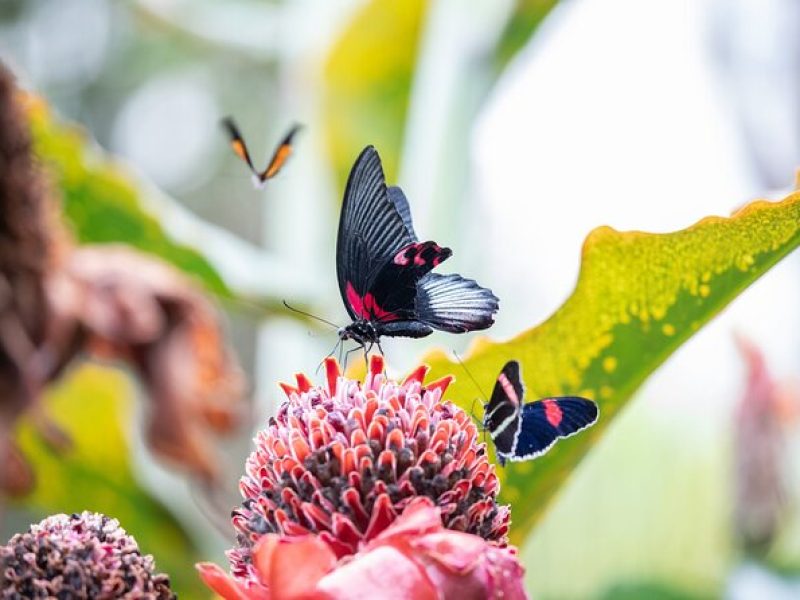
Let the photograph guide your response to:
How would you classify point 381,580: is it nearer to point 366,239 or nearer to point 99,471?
point 366,239

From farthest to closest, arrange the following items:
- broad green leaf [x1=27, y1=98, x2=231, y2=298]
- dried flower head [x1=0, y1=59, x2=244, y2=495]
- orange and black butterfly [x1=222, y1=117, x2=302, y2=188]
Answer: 1. broad green leaf [x1=27, y1=98, x2=231, y2=298]
2. dried flower head [x1=0, y1=59, x2=244, y2=495]
3. orange and black butterfly [x1=222, y1=117, x2=302, y2=188]

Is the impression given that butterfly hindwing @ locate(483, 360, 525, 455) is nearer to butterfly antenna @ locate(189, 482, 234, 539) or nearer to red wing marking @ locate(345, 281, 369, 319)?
red wing marking @ locate(345, 281, 369, 319)

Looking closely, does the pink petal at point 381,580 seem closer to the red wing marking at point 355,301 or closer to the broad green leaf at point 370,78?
the red wing marking at point 355,301

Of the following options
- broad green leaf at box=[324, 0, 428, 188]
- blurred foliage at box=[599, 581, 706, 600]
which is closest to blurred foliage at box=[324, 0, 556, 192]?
broad green leaf at box=[324, 0, 428, 188]

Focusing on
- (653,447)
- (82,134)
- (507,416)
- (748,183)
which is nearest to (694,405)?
(653,447)

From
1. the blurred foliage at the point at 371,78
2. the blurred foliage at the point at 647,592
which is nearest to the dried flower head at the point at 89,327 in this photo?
the blurred foliage at the point at 371,78

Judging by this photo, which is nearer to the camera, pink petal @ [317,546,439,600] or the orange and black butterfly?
pink petal @ [317,546,439,600]

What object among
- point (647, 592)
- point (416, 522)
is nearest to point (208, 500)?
point (647, 592)
